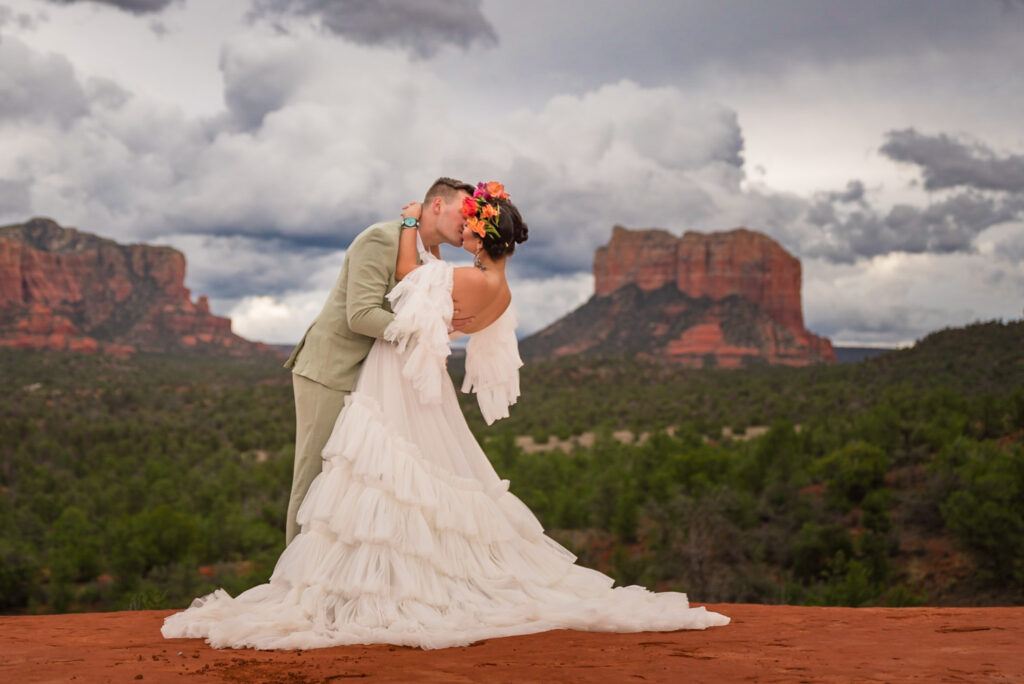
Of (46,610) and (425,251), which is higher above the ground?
(425,251)

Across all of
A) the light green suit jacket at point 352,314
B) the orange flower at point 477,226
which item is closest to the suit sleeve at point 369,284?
the light green suit jacket at point 352,314

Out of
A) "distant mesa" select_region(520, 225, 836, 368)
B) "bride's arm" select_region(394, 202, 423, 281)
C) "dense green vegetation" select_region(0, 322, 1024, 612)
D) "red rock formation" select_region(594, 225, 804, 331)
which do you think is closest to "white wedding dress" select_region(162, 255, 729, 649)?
"bride's arm" select_region(394, 202, 423, 281)

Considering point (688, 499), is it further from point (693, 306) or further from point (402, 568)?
point (693, 306)

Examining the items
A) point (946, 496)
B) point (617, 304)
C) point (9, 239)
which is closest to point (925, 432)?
point (946, 496)

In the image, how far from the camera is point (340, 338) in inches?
174

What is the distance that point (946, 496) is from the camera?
58.1 ft

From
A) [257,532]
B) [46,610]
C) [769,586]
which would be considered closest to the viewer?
[769,586]

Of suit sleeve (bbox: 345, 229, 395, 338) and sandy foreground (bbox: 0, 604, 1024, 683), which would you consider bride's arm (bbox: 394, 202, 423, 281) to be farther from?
sandy foreground (bbox: 0, 604, 1024, 683)

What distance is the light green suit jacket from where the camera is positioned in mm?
4223

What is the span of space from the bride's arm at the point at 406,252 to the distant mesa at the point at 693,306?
71.3 metres

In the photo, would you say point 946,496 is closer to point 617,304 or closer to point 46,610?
point 46,610

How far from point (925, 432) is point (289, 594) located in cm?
2195

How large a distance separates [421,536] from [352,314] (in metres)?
1.20

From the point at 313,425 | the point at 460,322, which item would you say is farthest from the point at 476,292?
the point at 313,425
